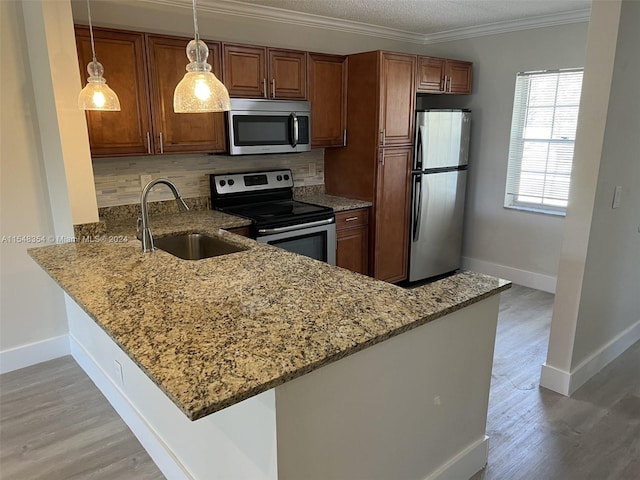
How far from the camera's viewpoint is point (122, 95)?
2.83 meters

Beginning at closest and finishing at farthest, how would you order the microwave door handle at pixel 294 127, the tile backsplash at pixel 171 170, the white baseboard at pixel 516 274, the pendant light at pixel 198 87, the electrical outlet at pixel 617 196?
the pendant light at pixel 198 87, the electrical outlet at pixel 617 196, the tile backsplash at pixel 171 170, the microwave door handle at pixel 294 127, the white baseboard at pixel 516 274

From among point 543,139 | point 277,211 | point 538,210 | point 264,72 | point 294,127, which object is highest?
point 264,72

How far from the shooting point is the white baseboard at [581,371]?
2.64 metres

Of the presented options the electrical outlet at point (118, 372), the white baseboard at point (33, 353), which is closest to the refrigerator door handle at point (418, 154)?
the electrical outlet at point (118, 372)

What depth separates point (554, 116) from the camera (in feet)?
13.1

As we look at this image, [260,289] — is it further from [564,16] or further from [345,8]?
[564,16]

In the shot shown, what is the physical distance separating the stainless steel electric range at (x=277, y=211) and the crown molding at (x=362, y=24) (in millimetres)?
1216

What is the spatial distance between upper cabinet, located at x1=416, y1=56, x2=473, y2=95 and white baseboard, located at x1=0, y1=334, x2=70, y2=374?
11.0ft

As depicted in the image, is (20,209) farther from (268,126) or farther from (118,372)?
(268,126)

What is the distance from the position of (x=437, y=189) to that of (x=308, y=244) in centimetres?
144

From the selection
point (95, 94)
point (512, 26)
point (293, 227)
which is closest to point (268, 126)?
point (293, 227)

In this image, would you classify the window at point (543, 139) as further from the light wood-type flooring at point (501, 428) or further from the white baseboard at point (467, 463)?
the white baseboard at point (467, 463)

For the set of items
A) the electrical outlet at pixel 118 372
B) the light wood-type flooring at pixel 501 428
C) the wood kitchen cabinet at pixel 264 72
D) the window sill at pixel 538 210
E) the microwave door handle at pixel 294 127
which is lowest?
the light wood-type flooring at pixel 501 428

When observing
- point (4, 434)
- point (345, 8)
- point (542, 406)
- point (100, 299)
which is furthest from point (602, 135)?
point (4, 434)
